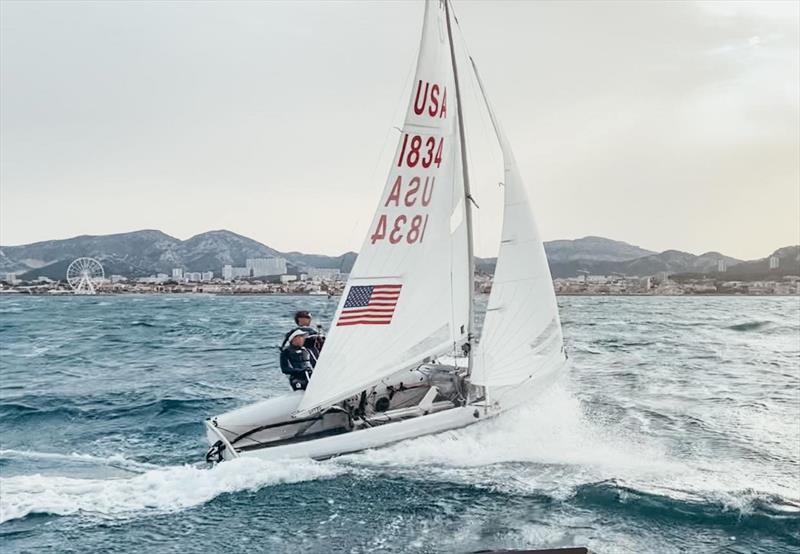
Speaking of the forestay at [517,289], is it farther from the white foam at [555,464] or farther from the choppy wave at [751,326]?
the choppy wave at [751,326]

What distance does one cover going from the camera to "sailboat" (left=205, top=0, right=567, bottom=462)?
10.9 meters

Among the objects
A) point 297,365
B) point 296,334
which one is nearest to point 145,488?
point 297,365

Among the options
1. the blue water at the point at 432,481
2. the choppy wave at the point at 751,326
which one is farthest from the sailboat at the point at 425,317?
the choppy wave at the point at 751,326

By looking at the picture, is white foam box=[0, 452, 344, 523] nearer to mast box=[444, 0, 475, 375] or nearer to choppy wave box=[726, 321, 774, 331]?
mast box=[444, 0, 475, 375]

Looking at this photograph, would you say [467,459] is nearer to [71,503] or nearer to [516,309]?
[516,309]

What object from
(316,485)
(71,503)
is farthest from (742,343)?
(71,503)

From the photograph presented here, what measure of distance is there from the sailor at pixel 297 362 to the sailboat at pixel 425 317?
1.08 feet

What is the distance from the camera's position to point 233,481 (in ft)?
32.4

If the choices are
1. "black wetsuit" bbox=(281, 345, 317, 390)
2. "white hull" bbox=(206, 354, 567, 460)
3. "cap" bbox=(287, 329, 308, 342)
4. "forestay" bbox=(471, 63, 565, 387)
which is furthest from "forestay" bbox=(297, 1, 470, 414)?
"cap" bbox=(287, 329, 308, 342)

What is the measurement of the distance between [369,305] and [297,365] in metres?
2.12

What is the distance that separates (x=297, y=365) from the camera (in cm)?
1221

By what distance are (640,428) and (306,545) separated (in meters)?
8.53

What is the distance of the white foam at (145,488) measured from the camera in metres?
9.28

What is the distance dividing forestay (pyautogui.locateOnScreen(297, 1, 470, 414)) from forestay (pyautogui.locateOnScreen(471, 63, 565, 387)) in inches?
40.6
